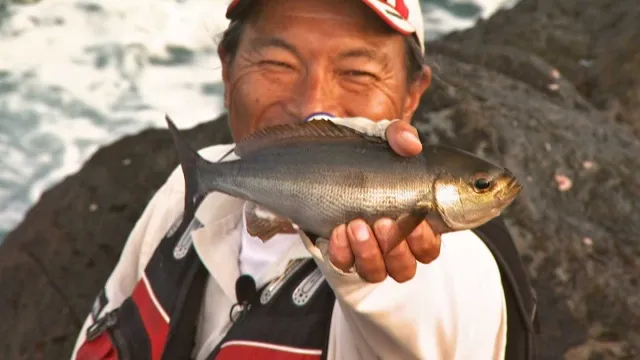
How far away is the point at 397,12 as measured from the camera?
1.71m

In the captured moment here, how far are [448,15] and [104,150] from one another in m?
4.13

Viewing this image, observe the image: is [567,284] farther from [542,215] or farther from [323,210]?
[323,210]

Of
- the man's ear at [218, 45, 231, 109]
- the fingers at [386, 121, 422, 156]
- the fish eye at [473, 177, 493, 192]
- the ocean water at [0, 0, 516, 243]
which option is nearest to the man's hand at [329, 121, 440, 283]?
the fingers at [386, 121, 422, 156]

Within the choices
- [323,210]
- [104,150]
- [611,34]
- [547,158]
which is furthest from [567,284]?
[611,34]

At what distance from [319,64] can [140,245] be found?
1.12m

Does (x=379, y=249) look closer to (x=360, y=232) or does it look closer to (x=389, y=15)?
(x=360, y=232)

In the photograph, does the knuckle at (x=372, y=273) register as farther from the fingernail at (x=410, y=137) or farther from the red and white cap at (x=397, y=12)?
the red and white cap at (x=397, y=12)

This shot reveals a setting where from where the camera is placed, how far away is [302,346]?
160 cm

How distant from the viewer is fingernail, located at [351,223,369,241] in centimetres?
114

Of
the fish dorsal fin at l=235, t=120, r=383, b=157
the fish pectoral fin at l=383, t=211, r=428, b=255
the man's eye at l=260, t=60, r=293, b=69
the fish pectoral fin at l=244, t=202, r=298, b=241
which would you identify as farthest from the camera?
the man's eye at l=260, t=60, r=293, b=69

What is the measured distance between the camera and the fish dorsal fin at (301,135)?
1245 mm

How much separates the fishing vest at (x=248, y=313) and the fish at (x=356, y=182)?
29 centimetres

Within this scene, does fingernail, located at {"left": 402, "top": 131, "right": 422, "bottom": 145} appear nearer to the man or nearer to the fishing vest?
the man

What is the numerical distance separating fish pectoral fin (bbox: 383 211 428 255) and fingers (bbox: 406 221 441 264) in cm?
4
